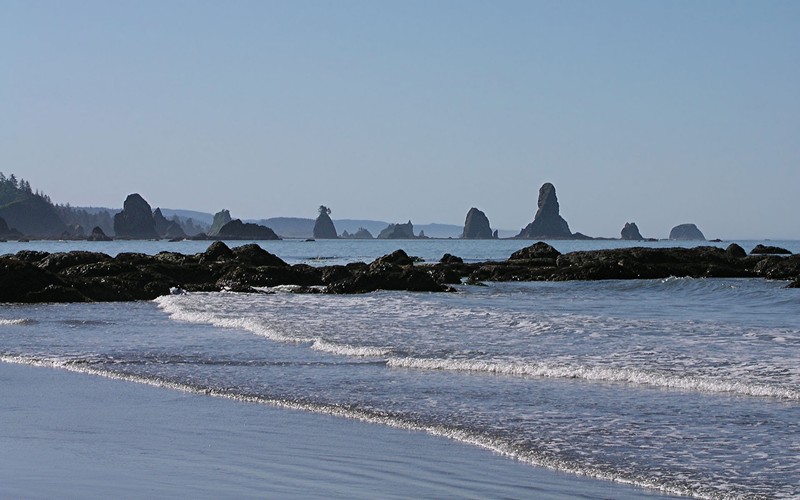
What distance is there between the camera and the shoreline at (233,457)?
25.2 feet

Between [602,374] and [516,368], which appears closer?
[602,374]

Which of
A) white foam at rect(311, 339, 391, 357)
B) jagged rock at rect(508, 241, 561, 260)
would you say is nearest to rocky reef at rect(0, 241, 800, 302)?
jagged rock at rect(508, 241, 561, 260)

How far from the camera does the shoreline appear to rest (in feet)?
25.2

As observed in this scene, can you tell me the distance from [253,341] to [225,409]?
7217mm

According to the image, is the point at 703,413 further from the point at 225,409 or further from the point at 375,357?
the point at 375,357

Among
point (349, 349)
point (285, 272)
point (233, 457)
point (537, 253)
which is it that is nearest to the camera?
point (233, 457)

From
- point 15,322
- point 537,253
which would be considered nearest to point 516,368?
point 15,322

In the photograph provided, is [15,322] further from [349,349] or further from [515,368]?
[515,368]

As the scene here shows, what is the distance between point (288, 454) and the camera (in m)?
8.98

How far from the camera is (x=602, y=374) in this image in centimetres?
1362

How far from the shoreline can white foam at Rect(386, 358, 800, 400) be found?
3.90m

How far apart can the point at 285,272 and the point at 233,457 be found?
27481mm

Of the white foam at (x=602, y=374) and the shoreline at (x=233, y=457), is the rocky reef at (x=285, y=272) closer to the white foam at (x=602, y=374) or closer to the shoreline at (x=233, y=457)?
the white foam at (x=602, y=374)

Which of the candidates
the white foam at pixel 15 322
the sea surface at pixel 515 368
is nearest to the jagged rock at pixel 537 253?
the sea surface at pixel 515 368
